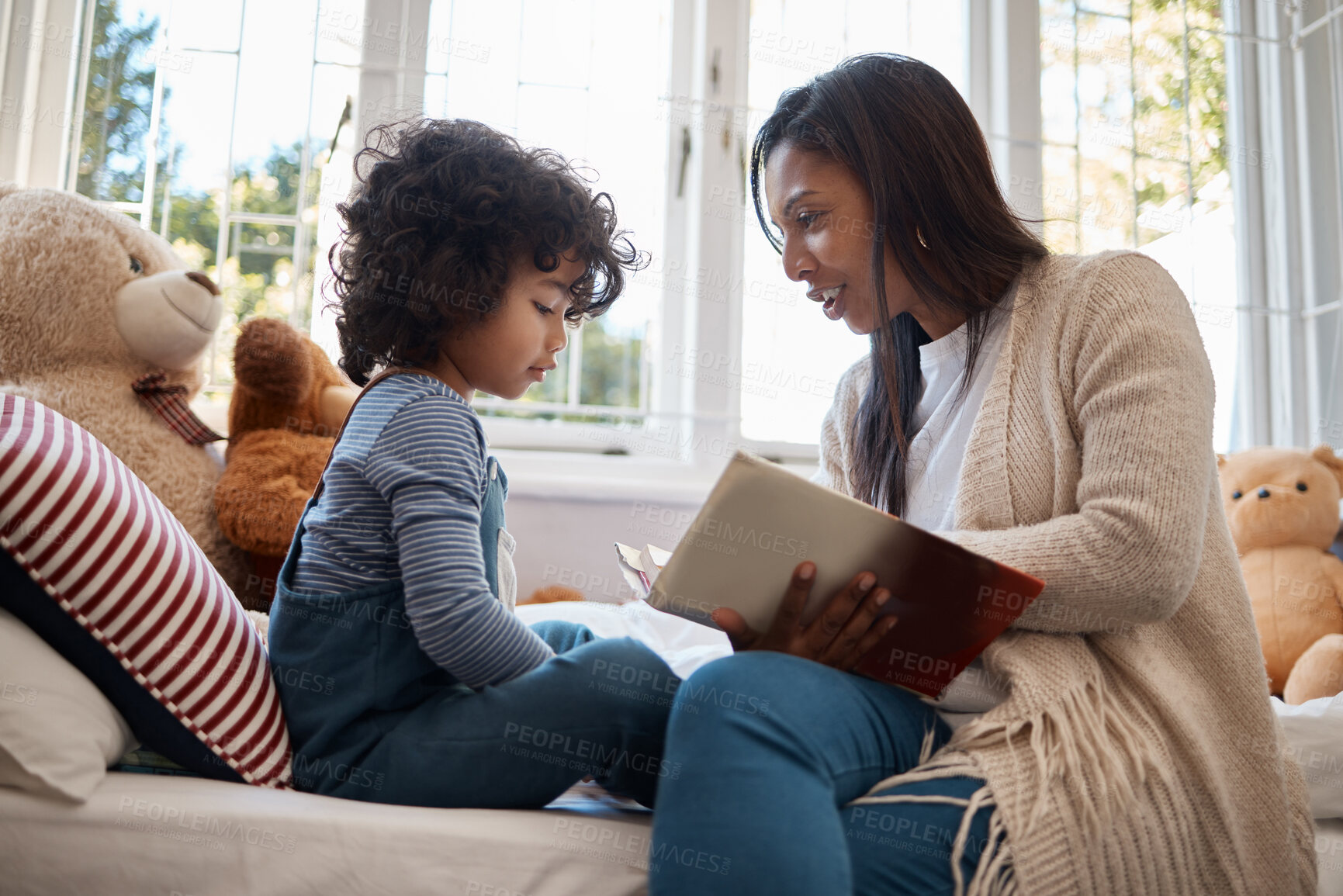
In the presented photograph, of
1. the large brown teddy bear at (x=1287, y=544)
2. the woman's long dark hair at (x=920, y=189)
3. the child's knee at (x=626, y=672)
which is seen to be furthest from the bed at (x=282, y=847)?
the large brown teddy bear at (x=1287, y=544)

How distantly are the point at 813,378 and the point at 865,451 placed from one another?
3.58 ft

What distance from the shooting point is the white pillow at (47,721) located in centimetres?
72

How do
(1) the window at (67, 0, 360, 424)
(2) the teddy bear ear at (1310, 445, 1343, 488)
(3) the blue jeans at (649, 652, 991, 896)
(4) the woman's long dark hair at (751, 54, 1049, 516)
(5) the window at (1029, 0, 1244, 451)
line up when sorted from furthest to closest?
(5) the window at (1029, 0, 1244, 451) < (1) the window at (67, 0, 360, 424) < (2) the teddy bear ear at (1310, 445, 1343, 488) < (4) the woman's long dark hair at (751, 54, 1049, 516) < (3) the blue jeans at (649, 652, 991, 896)

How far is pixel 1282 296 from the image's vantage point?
240 cm

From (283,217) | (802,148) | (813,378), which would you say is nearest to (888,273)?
(802,148)

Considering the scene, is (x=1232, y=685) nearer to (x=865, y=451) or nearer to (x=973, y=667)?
(x=973, y=667)

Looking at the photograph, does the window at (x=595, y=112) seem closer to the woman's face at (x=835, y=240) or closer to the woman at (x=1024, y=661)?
the woman's face at (x=835, y=240)

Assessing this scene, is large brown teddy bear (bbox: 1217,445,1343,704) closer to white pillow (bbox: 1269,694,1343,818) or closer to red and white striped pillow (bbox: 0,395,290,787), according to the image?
white pillow (bbox: 1269,694,1343,818)

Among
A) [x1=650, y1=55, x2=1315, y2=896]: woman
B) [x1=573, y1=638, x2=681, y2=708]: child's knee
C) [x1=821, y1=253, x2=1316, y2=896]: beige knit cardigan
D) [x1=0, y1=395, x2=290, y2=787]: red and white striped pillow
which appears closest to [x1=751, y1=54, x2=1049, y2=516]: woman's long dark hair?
[x1=650, y1=55, x2=1315, y2=896]: woman

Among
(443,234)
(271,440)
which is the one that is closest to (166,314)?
(271,440)

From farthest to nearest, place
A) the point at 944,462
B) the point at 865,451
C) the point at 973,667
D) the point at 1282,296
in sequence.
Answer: the point at 1282,296 < the point at 865,451 < the point at 944,462 < the point at 973,667

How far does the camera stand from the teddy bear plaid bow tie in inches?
57.4

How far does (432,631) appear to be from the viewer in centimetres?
78

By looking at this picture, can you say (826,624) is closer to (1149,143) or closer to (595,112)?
(595,112)
